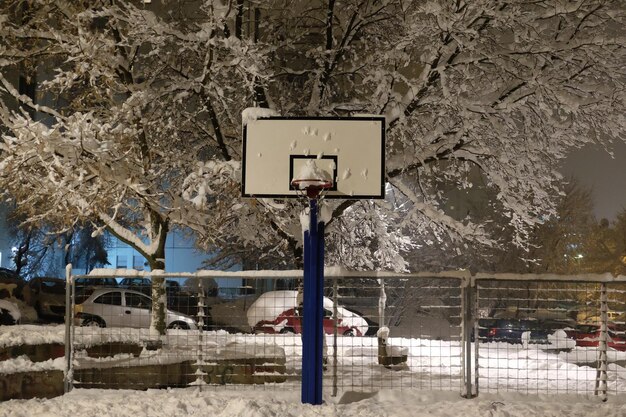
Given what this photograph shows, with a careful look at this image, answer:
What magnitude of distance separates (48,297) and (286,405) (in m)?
15.8

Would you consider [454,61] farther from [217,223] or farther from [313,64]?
[217,223]

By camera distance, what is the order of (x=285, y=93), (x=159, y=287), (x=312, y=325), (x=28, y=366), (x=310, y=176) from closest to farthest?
(x=312, y=325) < (x=310, y=176) < (x=28, y=366) < (x=159, y=287) < (x=285, y=93)

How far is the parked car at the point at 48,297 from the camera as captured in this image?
2009 cm

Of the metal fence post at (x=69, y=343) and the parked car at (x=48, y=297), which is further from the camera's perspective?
the parked car at (x=48, y=297)

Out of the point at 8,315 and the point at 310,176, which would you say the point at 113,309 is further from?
the point at 8,315

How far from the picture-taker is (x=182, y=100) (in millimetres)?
12656

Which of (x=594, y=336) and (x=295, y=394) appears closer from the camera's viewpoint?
(x=295, y=394)

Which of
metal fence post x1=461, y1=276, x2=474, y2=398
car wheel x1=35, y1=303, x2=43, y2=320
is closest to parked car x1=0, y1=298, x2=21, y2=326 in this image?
car wheel x1=35, y1=303, x2=43, y2=320

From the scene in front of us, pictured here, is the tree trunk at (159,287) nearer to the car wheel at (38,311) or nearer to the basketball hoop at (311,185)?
the basketball hoop at (311,185)

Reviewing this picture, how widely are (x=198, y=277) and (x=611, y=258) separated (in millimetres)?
35030

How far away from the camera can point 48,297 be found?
2112 cm

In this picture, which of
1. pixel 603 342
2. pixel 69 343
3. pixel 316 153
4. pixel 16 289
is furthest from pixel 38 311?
pixel 603 342

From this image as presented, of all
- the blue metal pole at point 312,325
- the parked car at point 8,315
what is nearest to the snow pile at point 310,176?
the blue metal pole at point 312,325

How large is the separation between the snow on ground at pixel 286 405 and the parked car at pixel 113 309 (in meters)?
1.87
